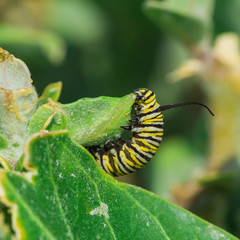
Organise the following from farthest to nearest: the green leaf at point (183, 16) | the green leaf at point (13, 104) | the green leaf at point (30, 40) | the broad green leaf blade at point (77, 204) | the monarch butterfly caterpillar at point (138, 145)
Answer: the green leaf at point (30, 40), the green leaf at point (183, 16), the monarch butterfly caterpillar at point (138, 145), the green leaf at point (13, 104), the broad green leaf blade at point (77, 204)

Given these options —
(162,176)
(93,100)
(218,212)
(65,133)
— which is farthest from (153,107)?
(162,176)

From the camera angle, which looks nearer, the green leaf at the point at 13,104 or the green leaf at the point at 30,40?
the green leaf at the point at 13,104

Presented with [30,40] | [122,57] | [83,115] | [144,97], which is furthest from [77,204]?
[122,57]

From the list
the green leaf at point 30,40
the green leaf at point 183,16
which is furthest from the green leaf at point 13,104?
the green leaf at point 30,40

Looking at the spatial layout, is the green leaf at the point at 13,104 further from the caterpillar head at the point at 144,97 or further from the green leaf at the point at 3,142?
the caterpillar head at the point at 144,97

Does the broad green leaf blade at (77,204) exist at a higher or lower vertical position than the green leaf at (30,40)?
higher

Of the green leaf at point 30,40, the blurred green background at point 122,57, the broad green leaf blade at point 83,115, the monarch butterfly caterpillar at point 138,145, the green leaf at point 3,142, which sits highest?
the broad green leaf blade at point 83,115

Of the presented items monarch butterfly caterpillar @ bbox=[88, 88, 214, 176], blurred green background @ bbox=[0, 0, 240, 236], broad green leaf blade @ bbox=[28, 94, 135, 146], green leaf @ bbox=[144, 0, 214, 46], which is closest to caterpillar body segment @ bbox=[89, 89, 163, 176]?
monarch butterfly caterpillar @ bbox=[88, 88, 214, 176]

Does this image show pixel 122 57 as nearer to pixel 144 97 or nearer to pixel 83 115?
pixel 144 97
